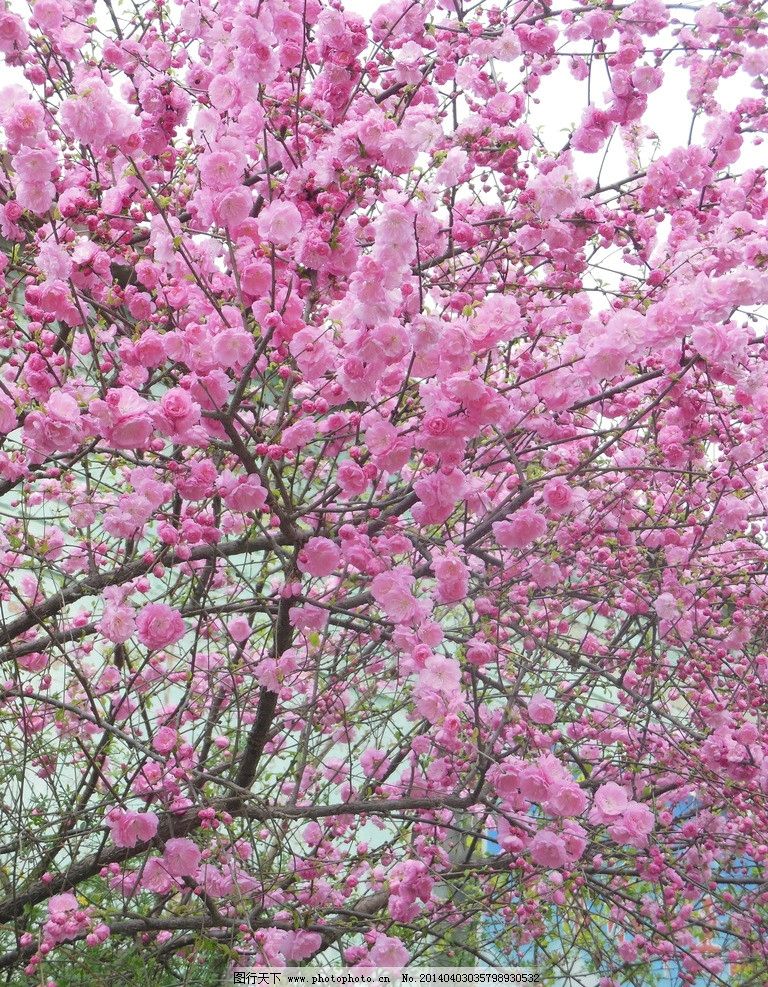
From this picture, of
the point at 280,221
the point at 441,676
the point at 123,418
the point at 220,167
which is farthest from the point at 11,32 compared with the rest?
the point at 441,676

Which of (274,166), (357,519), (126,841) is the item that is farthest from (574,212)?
(126,841)

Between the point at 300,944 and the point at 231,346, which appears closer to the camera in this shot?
the point at 231,346

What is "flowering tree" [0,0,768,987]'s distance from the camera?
2281 millimetres

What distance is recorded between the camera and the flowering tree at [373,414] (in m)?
2.28

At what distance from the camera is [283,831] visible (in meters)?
2.49

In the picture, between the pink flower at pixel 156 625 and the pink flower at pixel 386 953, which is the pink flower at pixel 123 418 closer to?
the pink flower at pixel 156 625

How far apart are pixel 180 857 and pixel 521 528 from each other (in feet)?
4.40

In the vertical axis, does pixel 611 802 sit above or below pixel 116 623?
below

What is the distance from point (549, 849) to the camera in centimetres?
248

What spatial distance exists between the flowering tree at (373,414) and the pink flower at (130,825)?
0.04 feet

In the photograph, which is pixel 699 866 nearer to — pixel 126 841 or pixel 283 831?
pixel 283 831

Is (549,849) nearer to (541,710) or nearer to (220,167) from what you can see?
(541,710)

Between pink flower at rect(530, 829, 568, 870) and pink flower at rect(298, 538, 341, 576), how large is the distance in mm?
932

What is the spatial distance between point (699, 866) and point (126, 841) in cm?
Result: 222
